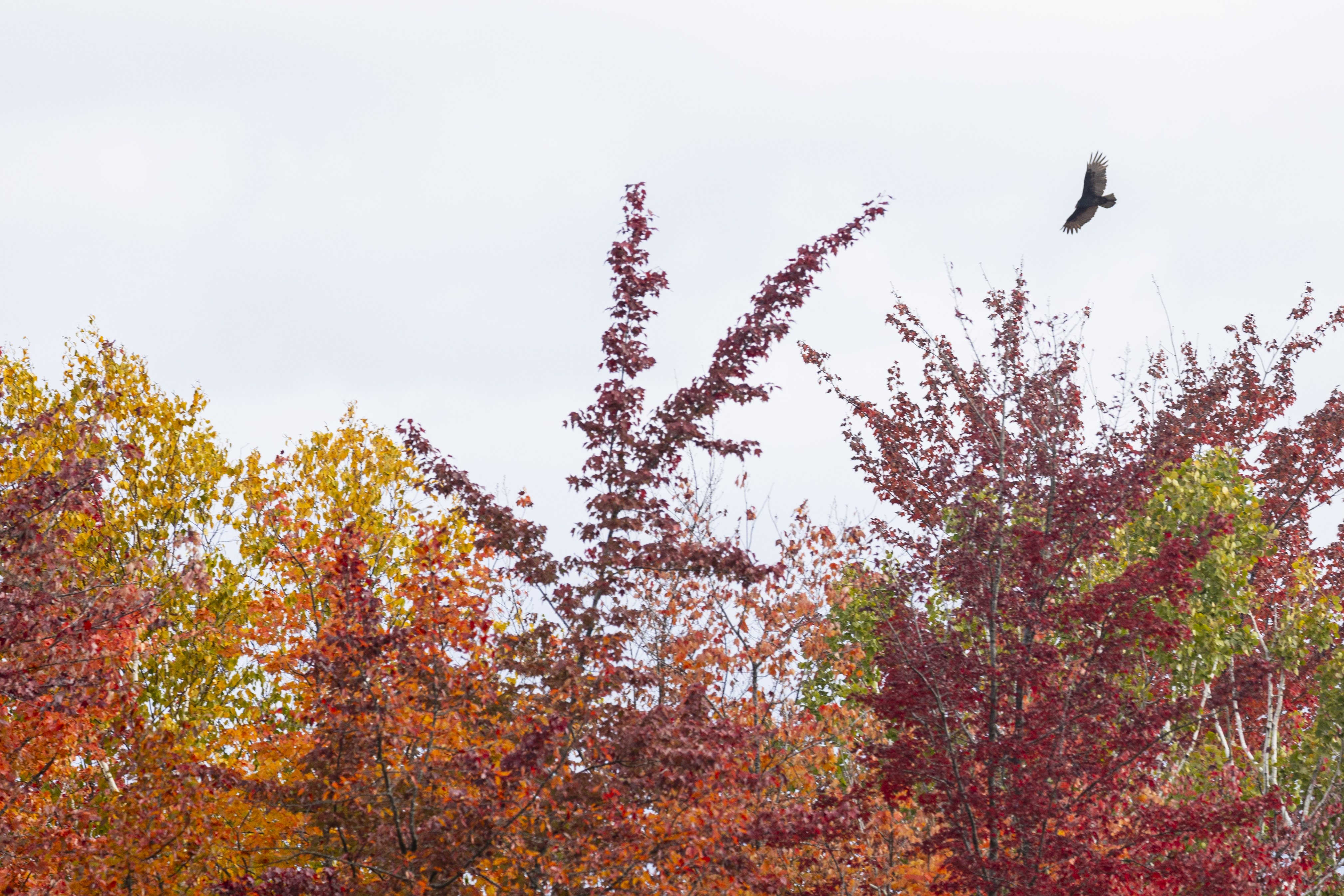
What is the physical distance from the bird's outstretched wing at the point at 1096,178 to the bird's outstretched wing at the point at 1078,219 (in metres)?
0.21

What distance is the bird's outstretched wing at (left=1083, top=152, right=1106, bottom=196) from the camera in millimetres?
16266

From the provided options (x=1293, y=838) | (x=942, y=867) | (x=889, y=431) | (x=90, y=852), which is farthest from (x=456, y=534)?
(x=1293, y=838)

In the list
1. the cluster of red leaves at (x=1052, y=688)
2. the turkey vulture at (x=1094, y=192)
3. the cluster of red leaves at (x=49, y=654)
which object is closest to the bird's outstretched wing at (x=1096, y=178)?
the turkey vulture at (x=1094, y=192)

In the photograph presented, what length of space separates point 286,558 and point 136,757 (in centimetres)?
277

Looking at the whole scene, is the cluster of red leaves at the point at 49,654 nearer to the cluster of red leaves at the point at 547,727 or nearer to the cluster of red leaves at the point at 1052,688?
the cluster of red leaves at the point at 547,727

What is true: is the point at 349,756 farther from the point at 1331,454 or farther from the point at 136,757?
the point at 1331,454

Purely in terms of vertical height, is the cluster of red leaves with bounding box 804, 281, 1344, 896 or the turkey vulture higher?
the turkey vulture

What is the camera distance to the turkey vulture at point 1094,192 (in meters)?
16.2

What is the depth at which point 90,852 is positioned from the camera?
38.9ft

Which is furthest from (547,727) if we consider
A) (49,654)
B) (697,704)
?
(49,654)

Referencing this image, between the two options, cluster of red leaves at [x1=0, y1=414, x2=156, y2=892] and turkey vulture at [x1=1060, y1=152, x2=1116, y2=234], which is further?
turkey vulture at [x1=1060, y1=152, x2=1116, y2=234]

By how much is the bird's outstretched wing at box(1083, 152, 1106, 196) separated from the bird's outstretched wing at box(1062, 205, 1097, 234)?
0.68 ft

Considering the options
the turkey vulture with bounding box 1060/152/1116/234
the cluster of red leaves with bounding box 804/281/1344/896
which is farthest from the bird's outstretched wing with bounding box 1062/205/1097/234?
the cluster of red leaves with bounding box 804/281/1344/896

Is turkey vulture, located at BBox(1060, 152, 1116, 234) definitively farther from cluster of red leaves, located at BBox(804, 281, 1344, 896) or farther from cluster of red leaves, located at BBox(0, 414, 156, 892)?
cluster of red leaves, located at BBox(0, 414, 156, 892)
